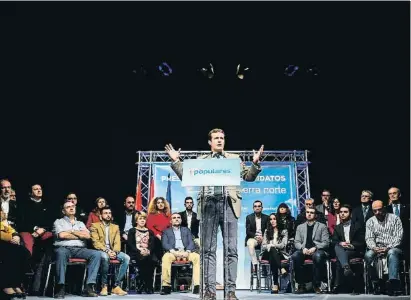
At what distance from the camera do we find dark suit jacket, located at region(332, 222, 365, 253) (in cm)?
653

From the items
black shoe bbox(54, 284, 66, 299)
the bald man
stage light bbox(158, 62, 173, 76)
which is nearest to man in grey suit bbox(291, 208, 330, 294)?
the bald man

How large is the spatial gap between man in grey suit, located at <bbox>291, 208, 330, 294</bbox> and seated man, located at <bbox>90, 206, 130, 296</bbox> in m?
2.33

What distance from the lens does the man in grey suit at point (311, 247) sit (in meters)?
6.45

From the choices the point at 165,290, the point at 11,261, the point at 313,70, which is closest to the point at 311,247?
the point at 165,290

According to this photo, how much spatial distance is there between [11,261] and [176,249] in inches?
93.0

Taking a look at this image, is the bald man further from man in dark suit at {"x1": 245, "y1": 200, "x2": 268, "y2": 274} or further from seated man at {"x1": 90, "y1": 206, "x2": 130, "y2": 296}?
seated man at {"x1": 90, "y1": 206, "x2": 130, "y2": 296}

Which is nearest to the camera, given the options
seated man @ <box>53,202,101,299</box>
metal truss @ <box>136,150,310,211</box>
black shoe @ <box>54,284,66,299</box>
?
black shoe @ <box>54,284,66,299</box>

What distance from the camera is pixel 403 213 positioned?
6.54 meters

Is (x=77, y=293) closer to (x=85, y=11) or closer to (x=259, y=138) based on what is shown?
(x=85, y=11)

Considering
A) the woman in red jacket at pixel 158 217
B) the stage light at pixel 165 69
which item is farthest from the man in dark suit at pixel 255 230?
the stage light at pixel 165 69

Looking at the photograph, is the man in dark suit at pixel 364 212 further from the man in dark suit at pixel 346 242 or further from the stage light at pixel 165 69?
the stage light at pixel 165 69

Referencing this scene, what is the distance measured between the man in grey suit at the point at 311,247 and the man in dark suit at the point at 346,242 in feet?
0.57

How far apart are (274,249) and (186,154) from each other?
3.52 metres

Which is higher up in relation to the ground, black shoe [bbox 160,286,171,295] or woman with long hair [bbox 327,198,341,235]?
woman with long hair [bbox 327,198,341,235]
